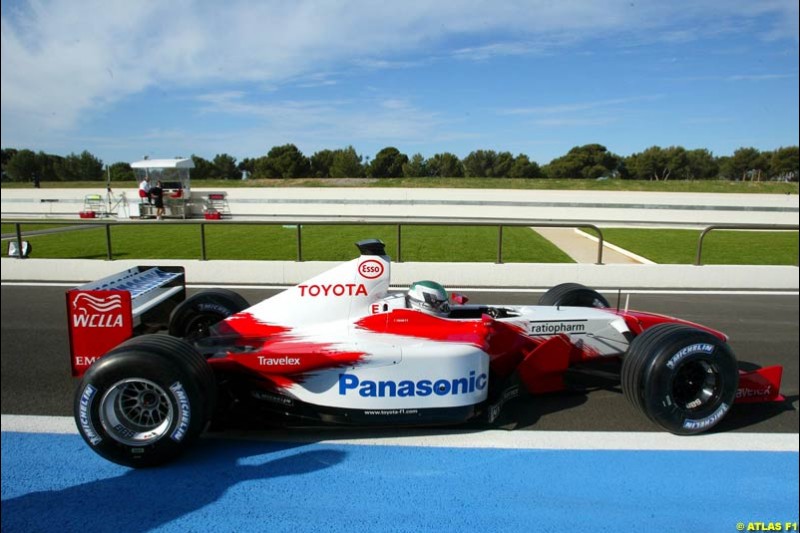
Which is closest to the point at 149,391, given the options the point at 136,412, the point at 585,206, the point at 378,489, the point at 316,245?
the point at 136,412

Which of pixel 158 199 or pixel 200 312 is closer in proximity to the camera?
pixel 200 312

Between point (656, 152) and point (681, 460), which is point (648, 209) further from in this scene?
point (681, 460)

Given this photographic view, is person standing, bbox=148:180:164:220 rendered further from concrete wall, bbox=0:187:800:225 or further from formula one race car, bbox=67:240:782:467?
formula one race car, bbox=67:240:782:467

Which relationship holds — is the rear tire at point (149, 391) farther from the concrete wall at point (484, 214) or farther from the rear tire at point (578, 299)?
the concrete wall at point (484, 214)

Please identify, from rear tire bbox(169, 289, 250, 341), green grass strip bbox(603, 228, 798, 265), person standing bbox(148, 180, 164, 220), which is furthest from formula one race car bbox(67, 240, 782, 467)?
person standing bbox(148, 180, 164, 220)

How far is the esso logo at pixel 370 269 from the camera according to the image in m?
4.12

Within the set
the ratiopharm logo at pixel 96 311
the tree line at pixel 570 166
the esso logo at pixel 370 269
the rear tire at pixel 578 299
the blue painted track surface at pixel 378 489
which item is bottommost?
the blue painted track surface at pixel 378 489

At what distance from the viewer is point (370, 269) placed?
13.6 ft

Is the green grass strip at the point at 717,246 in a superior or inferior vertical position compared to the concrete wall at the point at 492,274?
superior

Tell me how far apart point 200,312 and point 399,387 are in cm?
252

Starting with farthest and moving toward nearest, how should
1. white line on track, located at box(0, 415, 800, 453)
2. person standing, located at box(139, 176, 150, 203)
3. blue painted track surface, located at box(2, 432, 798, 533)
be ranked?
person standing, located at box(139, 176, 150, 203), white line on track, located at box(0, 415, 800, 453), blue painted track surface, located at box(2, 432, 798, 533)

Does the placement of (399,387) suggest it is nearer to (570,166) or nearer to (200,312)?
(200,312)

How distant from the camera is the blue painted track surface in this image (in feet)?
9.50

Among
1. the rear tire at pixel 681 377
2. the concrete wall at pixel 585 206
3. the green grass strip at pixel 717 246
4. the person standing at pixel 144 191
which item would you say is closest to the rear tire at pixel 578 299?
the rear tire at pixel 681 377
